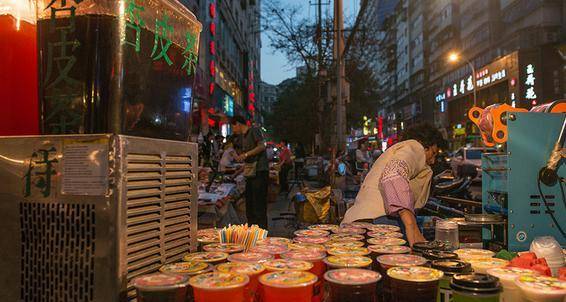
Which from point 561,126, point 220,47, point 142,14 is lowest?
point 561,126

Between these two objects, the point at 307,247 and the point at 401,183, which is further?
the point at 401,183

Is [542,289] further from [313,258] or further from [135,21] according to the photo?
[135,21]

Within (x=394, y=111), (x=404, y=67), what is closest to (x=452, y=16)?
(x=404, y=67)

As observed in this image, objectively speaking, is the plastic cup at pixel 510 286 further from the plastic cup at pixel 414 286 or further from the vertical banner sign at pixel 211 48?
the vertical banner sign at pixel 211 48

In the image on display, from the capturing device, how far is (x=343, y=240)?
96.3 inches

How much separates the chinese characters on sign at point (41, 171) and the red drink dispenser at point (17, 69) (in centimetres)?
28

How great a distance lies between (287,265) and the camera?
5.99ft

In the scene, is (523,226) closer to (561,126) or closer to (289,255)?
(561,126)

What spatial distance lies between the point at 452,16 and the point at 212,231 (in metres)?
53.5

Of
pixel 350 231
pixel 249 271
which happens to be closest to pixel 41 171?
pixel 249 271

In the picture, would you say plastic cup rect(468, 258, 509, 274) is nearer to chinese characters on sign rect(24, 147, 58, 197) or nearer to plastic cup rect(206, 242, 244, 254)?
plastic cup rect(206, 242, 244, 254)

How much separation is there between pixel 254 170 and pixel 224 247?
5.06 m

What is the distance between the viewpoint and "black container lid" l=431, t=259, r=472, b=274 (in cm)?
177

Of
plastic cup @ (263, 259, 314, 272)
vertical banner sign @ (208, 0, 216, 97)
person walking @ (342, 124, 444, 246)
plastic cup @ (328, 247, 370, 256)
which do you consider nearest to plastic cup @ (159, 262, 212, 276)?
plastic cup @ (263, 259, 314, 272)
